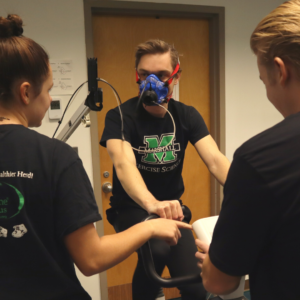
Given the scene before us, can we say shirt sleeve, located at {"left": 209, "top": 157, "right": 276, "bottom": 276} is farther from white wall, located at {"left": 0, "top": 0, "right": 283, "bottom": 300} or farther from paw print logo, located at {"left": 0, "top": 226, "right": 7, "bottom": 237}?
white wall, located at {"left": 0, "top": 0, "right": 283, "bottom": 300}

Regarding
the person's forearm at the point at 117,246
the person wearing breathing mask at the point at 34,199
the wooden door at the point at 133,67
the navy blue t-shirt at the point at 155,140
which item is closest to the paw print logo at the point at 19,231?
the person wearing breathing mask at the point at 34,199

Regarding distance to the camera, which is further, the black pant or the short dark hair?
the black pant

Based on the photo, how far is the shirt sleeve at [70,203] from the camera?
33.0 inches

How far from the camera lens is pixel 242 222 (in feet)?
2.32

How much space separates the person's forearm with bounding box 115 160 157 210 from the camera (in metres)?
1.24

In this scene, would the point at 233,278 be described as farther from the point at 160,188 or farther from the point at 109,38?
the point at 109,38

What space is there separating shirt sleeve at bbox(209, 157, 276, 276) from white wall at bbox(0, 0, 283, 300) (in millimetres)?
1736

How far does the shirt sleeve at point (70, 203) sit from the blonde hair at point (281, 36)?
0.56 meters

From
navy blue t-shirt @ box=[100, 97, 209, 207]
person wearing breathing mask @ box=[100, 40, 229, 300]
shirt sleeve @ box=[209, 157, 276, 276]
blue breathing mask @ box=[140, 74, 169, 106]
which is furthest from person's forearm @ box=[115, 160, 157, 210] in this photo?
shirt sleeve @ box=[209, 157, 276, 276]

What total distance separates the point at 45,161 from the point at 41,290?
0.35 metres

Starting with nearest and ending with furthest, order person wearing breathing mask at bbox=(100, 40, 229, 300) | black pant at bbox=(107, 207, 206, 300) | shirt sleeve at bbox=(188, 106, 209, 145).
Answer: black pant at bbox=(107, 207, 206, 300), person wearing breathing mask at bbox=(100, 40, 229, 300), shirt sleeve at bbox=(188, 106, 209, 145)

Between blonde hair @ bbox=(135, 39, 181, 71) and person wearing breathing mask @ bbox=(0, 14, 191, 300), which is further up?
blonde hair @ bbox=(135, 39, 181, 71)

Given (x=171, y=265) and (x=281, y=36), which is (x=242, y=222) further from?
(x=171, y=265)

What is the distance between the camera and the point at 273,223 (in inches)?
27.1
